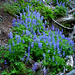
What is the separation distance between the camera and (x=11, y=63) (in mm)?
3742

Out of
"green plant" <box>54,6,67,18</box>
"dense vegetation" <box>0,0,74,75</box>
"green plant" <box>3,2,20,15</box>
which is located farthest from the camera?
"green plant" <box>54,6,67,18</box>

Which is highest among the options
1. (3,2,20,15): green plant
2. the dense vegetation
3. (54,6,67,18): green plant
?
(3,2,20,15): green plant

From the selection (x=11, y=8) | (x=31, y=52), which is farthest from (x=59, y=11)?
(x=31, y=52)

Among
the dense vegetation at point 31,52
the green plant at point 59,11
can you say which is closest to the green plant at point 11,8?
the dense vegetation at point 31,52

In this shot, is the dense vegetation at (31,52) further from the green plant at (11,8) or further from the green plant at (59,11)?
the green plant at (59,11)

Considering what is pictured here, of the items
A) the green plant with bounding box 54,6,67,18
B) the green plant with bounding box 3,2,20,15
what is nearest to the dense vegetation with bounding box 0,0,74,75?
the green plant with bounding box 3,2,20,15

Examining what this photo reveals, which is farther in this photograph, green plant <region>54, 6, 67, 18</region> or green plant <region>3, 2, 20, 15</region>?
green plant <region>54, 6, 67, 18</region>

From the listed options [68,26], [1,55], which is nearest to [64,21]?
[68,26]

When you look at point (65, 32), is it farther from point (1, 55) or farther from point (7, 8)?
point (1, 55)

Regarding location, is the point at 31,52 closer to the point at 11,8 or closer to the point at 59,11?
the point at 11,8

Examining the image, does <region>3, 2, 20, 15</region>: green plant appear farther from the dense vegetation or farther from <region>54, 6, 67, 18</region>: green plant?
<region>54, 6, 67, 18</region>: green plant

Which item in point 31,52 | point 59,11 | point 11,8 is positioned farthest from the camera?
point 59,11

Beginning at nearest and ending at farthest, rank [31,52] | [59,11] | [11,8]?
1. [31,52]
2. [11,8]
3. [59,11]

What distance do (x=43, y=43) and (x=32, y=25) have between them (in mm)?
1092
